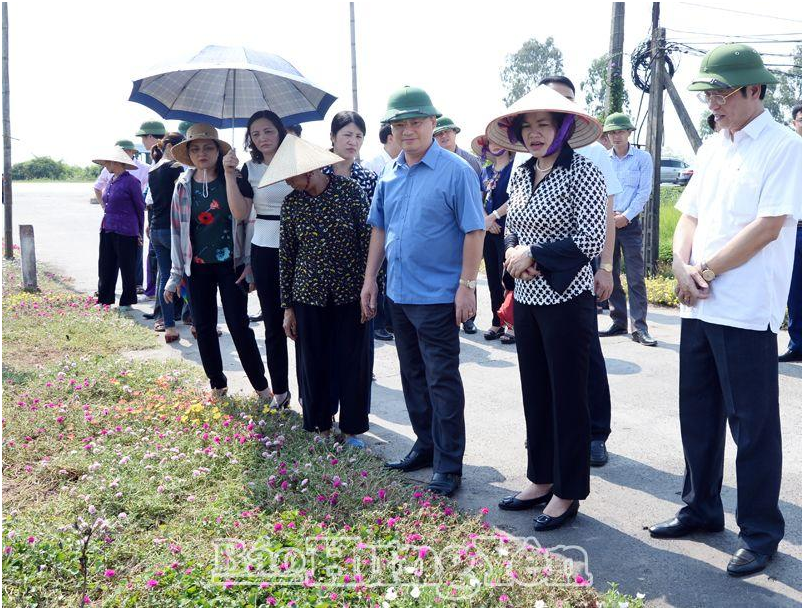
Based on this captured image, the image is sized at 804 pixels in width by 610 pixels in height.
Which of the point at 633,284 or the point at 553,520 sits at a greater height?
the point at 633,284

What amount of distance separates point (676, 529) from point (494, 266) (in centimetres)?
487

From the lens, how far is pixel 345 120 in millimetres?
5914

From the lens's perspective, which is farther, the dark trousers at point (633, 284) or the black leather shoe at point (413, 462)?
the dark trousers at point (633, 284)

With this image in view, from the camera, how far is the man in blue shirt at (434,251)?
411 centimetres

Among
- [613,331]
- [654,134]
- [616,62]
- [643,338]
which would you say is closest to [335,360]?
[643,338]

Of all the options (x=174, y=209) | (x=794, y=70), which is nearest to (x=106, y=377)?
(x=174, y=209)

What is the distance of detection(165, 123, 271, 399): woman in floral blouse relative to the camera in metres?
5.52

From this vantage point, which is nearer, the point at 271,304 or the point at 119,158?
the point at 271,304

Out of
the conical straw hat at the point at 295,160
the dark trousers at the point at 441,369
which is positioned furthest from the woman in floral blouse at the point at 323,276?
the dark trousers at the point at 441,369

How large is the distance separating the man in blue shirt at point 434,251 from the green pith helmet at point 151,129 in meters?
6.82

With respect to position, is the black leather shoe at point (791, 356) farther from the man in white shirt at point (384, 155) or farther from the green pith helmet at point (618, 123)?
the man in white shirt at point (384, 155)

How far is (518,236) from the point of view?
3998mm

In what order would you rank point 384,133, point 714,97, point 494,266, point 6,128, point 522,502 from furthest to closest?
point 6,128
point 494,266
point 384,133
point 522,502
point 714,97

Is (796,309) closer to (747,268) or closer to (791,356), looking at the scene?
(791,356)
